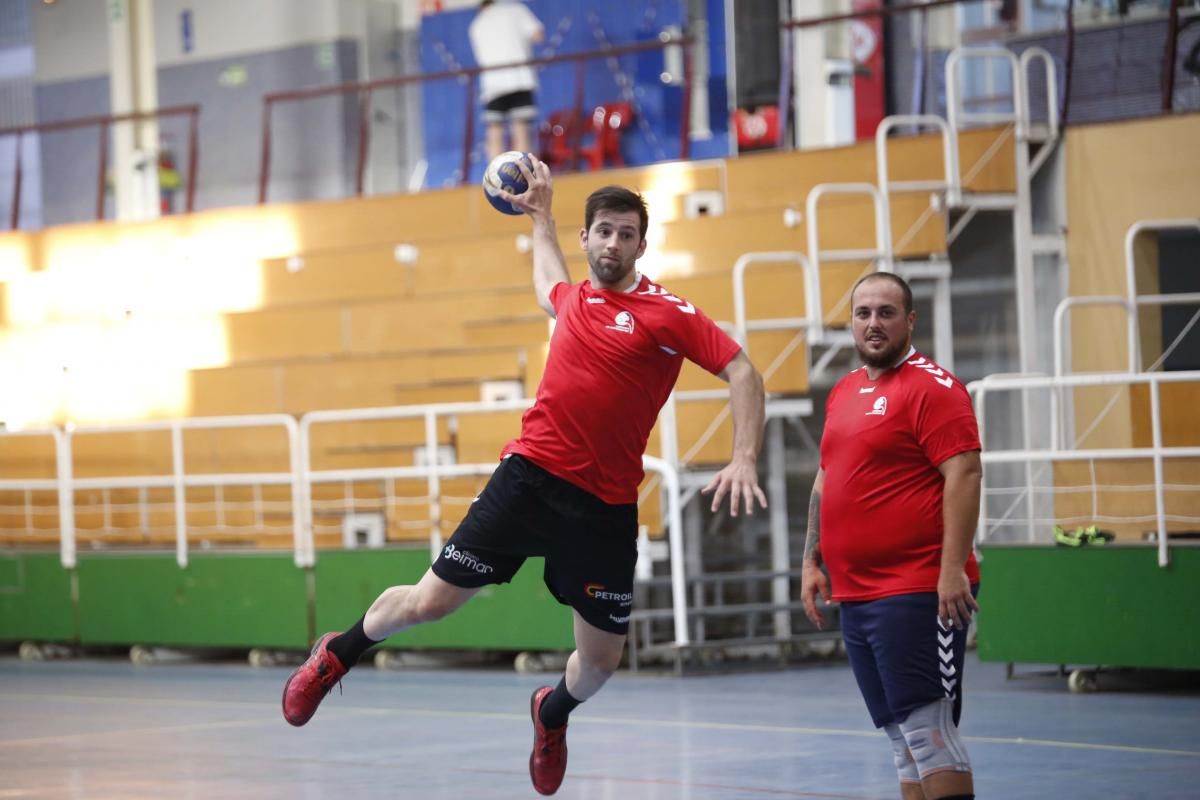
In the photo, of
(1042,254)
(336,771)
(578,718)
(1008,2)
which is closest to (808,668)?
(578,718)

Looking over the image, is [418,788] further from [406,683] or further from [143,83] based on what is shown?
[143,83]

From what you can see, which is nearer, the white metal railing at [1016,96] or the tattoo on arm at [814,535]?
the tattoo on arm at [814,535]

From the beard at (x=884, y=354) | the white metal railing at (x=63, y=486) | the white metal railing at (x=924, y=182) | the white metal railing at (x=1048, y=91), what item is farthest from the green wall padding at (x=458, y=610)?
the beard at (x=884, y=354)

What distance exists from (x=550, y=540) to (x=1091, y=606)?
468cm

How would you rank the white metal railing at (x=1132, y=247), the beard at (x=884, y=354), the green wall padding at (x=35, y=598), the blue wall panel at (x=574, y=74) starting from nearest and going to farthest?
the beard at (x=884, y=354) < the white metal railing at (x=1132, y=247) < the green wall padding at (x=35, y=598) < the blue wall panel at (x=574, y=74)

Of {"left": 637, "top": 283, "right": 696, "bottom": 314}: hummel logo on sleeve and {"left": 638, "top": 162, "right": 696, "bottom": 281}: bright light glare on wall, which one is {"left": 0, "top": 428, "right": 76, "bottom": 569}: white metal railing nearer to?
{"left": 638, "top": 162, "right": 696, "bottom": 281}: bright light glare on wall

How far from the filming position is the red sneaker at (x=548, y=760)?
676 centimetres

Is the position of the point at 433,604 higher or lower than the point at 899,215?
lower

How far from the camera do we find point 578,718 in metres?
9.80

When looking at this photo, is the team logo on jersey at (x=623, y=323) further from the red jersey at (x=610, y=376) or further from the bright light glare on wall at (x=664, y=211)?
the bright light glare on wall at (x=664, y=211)

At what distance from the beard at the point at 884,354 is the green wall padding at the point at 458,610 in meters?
6.41

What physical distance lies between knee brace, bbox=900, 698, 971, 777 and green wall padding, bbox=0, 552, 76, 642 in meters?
9.94

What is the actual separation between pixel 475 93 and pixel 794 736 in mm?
11284

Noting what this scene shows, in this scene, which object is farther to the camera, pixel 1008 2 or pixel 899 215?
pixel 1008 2
